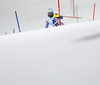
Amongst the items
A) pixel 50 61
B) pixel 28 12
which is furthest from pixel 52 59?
pixel 28 12

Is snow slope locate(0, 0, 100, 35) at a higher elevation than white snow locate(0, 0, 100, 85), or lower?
lower

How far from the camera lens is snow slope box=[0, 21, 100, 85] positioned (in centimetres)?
9

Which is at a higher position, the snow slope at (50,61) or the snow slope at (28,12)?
the snow slope at (50,61)

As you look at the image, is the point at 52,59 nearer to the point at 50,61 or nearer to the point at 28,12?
the point at 50,61

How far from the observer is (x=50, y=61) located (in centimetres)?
9

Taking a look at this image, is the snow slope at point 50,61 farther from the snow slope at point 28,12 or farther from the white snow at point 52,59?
the snow slope at point 28,12

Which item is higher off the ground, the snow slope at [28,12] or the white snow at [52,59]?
the white snow at [52,59]

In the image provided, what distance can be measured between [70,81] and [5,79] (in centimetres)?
4

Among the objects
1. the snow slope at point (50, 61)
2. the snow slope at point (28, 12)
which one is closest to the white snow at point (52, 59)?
the snow slope at point (50, 61)

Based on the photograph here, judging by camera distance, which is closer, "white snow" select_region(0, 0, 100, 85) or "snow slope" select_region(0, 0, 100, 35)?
"white snow" select_region(0, 0, 100, 85)

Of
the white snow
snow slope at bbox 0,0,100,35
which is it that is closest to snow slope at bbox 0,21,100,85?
the white snow

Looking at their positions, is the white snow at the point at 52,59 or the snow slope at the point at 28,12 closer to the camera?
the white snow at the point at 52,59

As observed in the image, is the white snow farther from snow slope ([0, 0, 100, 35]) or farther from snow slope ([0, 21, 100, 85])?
snow slope ([0, 0, 100, 35])

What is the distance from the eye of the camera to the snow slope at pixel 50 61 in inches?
3.5
